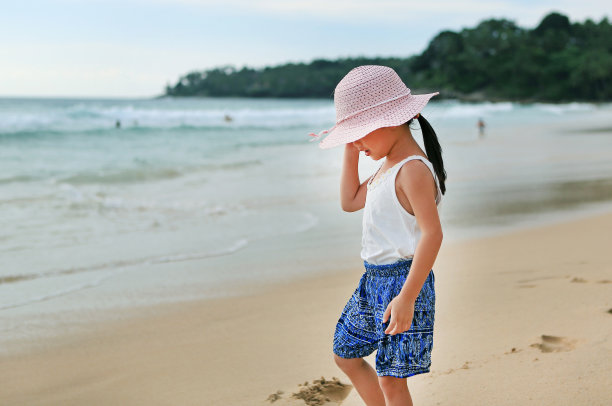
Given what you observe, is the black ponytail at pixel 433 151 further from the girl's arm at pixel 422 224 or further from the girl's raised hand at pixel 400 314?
the girl's raised hand at pixel 400 314

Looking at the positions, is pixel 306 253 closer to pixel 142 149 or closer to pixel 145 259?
pixel 145 259

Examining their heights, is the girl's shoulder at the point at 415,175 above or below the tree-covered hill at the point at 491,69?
below

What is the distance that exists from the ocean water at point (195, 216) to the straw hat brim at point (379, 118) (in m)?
2.35

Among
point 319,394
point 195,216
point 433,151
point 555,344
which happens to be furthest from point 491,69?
point 433,151

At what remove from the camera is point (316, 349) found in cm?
315

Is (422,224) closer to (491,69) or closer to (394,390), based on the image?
(394,390)

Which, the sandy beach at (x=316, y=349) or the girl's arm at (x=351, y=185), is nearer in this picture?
the girl's arm at (x=351, y=185)

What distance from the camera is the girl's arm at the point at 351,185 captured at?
7.10 feet

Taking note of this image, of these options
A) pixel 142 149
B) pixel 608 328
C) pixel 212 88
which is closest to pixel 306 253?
pixel 608 328

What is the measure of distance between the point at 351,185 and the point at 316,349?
1254 millimetres

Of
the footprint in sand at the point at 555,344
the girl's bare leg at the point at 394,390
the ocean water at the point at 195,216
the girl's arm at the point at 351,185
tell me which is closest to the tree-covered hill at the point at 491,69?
the ocean water at the point at 195,216

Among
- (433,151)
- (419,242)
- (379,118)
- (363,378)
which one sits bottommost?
(363,378)

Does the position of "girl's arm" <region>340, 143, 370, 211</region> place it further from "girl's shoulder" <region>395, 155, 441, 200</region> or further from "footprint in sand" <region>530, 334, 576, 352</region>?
"footprint in sand" <region>530, 334, 576, 352</region>

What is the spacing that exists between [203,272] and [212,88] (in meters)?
116
